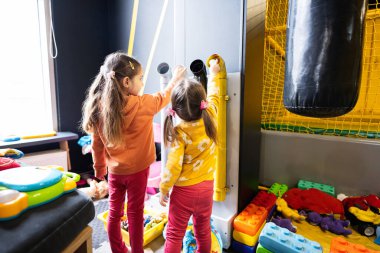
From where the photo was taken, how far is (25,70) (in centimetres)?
201

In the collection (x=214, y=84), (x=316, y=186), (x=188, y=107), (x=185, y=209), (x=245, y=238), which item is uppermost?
(x=214, y=84)

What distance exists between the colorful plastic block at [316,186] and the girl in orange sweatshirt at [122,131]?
1.17 meters

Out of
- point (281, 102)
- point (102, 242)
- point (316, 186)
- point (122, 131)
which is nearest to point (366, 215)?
point (316, 186)

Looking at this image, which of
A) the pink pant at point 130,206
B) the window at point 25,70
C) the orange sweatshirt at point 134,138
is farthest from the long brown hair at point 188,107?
the window at point 25,70

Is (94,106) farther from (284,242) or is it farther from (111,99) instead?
(284,242)

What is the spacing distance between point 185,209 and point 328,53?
2.76 ft

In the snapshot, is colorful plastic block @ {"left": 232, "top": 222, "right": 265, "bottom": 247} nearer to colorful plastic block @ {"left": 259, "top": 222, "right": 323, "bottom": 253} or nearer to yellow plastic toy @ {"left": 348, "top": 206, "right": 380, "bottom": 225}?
→ colorful plastic block @ {"left": 259, "top": 222, "right": 323, "bottom": 253}

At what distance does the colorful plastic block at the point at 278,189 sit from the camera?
5.43 feet

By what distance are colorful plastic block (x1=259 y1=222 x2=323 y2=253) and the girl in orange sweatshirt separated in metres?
0.62

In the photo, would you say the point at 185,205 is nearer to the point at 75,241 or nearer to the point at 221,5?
the point at 75,241

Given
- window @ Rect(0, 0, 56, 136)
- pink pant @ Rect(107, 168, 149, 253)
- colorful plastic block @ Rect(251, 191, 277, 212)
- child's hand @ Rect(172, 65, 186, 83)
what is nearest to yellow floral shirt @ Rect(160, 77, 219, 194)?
pink pant @ Rect(107, 168, 149, 253)

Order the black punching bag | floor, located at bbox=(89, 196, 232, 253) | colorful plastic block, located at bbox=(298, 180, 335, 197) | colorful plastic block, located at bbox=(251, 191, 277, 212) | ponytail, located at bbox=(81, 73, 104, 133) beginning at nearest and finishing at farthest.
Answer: the black punching bag
ponytail, located at bbox=(81, 73, 104, 133)
floor, located at bbox=(89, 196, 232, 253)
colorful plastic block, located at bbox=(251, 191, 277, 212)
colorful plastic block, located at bbox=(298, 180, 335, 197)

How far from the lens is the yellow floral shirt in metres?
0.95

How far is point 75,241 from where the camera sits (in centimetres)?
58
